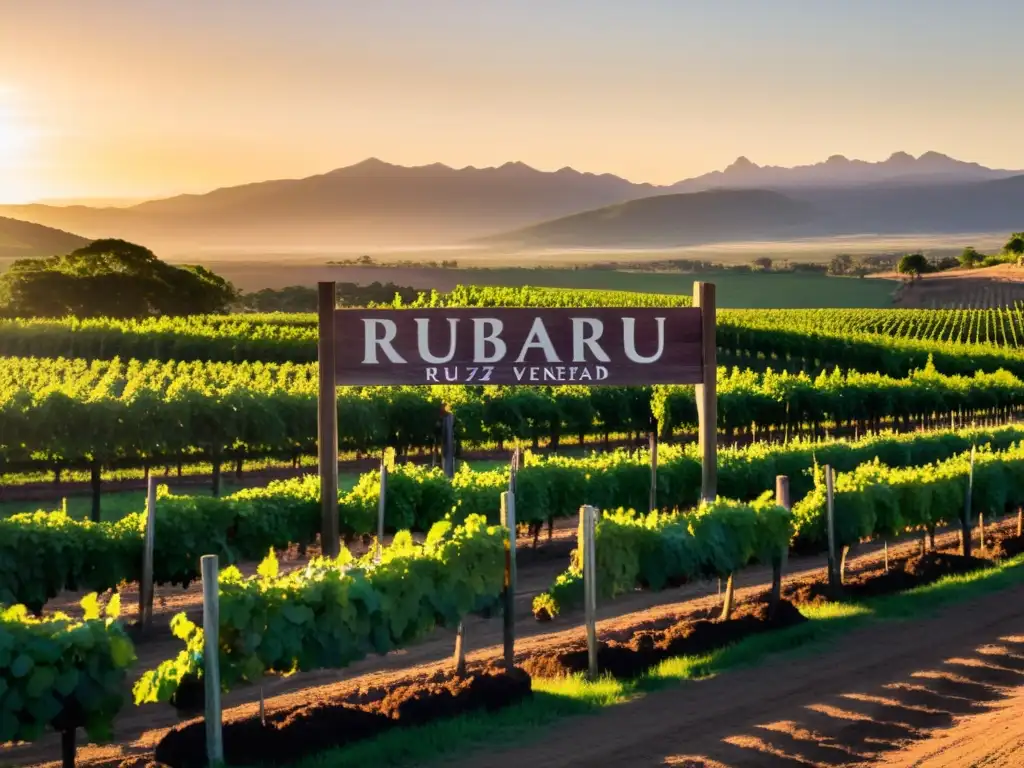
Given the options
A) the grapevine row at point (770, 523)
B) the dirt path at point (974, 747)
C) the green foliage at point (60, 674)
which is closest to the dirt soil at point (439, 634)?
the grapevine row at point (770, 523)

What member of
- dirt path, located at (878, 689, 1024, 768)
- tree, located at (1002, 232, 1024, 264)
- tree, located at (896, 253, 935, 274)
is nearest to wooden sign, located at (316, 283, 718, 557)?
dirt path, located at (878, 689, 1024, 768)

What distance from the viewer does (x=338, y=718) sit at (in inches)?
400

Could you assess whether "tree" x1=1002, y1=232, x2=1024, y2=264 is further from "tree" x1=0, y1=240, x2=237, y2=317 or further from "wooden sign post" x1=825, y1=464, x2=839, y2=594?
"wooden sign post" x1=825, y1=464, x2=839, y2=594

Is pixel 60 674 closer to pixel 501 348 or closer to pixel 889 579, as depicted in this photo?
pixel 501 348

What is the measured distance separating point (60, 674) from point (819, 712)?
6425mm

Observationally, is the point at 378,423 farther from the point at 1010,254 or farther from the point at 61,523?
the point at 1010,254

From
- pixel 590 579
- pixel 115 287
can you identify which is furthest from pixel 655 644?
pixel 115 287

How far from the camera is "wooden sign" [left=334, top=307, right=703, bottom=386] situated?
13.7 m

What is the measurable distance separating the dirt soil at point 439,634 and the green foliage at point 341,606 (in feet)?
4.11

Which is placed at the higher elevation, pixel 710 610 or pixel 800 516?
pixel 800 516

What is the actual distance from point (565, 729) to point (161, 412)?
18.0 meters

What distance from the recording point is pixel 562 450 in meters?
35.8

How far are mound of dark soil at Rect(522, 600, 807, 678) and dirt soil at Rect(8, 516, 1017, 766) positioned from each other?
69 centimetres

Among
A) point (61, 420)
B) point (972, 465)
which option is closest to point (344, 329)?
point (972, 465)
